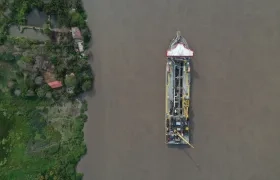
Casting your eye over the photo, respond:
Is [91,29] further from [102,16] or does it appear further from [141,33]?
[141,33]

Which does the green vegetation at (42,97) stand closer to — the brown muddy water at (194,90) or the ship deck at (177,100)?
the brown muddy water at (194,90)

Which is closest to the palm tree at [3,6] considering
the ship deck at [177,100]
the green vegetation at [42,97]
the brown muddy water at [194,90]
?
the green vegetation at [42,97]

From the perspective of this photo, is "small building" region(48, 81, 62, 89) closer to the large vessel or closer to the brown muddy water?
the brown muddy water

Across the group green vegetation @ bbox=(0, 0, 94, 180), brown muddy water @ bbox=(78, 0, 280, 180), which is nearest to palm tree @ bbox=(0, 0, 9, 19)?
green vegetation @ bbox=(0, 0, 94, 180)

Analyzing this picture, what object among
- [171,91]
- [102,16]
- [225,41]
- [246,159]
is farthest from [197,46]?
[246,159]

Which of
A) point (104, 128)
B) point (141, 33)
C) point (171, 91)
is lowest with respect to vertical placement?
point (104, 128)

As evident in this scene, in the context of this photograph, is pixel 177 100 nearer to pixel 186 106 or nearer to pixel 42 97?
pixel 186 106

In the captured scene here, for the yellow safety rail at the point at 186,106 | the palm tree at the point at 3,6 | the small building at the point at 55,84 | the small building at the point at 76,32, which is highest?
the palm tree at the point at 3,6
